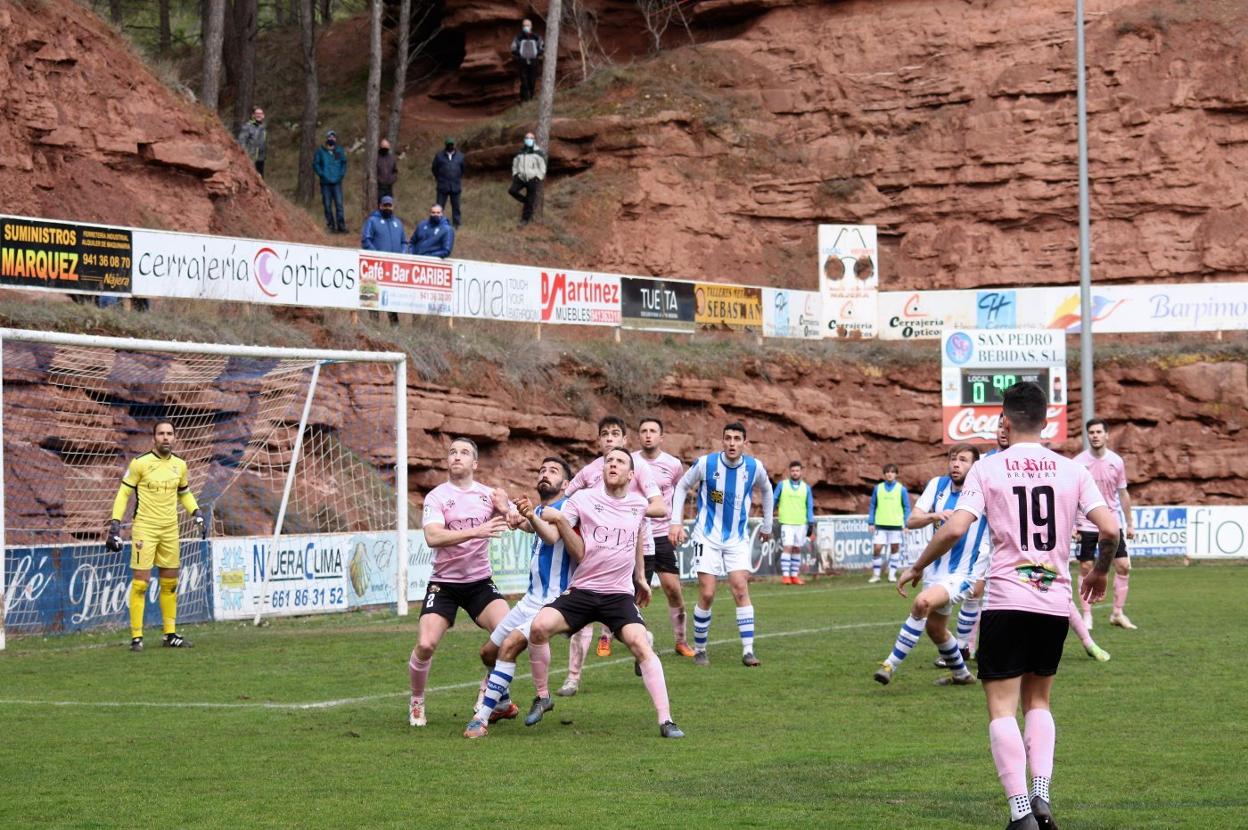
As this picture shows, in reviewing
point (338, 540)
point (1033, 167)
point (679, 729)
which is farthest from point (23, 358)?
point (1033, 167)

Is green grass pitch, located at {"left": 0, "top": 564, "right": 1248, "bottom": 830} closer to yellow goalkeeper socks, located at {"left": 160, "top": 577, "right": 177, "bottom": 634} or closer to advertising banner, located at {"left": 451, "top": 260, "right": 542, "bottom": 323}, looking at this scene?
yellow goalkeeper socks, located at {"left": 160, "top": 577, "right": 177, "bottom": 634}

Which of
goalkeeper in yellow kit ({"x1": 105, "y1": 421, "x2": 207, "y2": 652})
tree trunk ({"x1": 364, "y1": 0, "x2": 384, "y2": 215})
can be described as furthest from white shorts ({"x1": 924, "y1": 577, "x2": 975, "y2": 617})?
tree trunk ({"x1": 364, "y1": 0, "x2": 384, "y2": 215})

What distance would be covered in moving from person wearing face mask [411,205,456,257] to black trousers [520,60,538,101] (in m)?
18.0

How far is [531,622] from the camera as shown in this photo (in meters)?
10.9

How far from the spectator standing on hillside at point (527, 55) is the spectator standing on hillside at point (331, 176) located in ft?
33.2

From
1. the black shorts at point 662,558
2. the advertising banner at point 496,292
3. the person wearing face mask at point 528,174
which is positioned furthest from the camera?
the person wearing face mask at point 528,174

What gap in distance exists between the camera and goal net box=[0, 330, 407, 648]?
1906 centimetres

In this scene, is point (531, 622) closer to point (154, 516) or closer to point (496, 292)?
point (154, 516)

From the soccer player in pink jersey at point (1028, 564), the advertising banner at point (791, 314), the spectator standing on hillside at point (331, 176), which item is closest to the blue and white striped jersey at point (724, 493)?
the soccer player in pink jersey at point (1028, 564)

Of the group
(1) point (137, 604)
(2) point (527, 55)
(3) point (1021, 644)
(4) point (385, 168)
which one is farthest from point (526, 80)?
(3) point (1021, 644)

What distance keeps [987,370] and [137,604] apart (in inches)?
782

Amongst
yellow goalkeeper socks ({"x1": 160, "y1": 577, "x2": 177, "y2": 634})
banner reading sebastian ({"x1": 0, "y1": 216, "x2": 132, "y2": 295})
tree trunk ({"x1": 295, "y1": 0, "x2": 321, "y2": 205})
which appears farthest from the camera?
tree trunk ({"x1": 295, "y1": 0, "x2": 321, "y2": 205})

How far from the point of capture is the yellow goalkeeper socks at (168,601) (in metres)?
17.3

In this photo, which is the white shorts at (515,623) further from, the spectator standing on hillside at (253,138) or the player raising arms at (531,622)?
the spectator standing on hillside at (253,138)
